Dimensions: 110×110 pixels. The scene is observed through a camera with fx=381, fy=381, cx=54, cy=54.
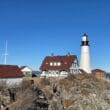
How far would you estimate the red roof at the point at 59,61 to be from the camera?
7676cm

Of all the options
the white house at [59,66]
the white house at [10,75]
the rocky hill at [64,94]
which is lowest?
the rocky hill at [64,94]

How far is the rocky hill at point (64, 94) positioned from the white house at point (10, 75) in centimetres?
244

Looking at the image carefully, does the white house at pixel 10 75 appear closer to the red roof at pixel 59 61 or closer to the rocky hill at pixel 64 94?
the rocky hill at pixel 64 94

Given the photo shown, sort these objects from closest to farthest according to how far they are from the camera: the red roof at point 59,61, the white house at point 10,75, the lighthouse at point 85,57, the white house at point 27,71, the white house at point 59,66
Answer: the white house at point 10,75
the white house at point 27,71
the white house at point 59,66
the red roof at point 59,61
the lighthouse at point 85,57

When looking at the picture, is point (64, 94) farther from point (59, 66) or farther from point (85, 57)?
point (85, 57)

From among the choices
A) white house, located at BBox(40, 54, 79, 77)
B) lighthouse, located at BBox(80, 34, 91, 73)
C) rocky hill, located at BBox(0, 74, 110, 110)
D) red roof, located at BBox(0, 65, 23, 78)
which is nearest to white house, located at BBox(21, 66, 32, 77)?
white house, located at BBox(40, 54, 79, 77)

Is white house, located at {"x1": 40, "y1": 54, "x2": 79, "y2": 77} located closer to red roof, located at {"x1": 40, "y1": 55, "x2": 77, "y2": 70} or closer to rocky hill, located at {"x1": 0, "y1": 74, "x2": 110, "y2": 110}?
red roof, located at {"x1": 40, "y1": 55, "x2": 77, "y2": 70}

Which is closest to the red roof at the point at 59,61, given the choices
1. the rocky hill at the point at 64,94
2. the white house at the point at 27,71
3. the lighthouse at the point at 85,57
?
the lighthouse at the point at 85,57

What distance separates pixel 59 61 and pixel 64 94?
51.4 feet

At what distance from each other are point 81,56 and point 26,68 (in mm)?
11976

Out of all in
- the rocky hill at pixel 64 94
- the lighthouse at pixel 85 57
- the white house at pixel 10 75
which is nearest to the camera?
the rocky hill at pixel 64 94

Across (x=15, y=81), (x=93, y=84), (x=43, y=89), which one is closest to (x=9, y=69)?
(x=15, y=81)

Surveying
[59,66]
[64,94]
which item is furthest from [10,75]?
[59,66]

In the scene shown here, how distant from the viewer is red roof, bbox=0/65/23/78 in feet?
219
